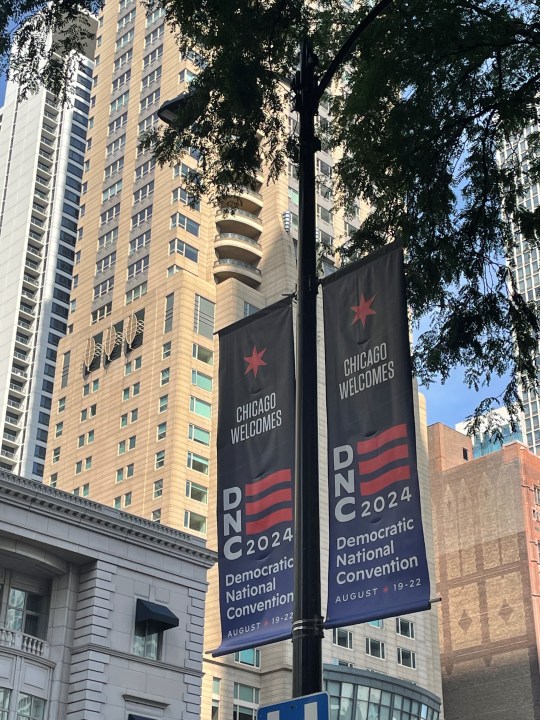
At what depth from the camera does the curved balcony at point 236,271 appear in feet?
314

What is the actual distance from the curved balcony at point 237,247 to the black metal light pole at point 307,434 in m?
83.4

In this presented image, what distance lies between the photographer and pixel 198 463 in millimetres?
84625

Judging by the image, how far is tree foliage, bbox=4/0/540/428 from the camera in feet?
56.2

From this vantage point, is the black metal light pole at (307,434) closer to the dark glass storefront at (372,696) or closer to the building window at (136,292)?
the dark glass storefront at (372,696)

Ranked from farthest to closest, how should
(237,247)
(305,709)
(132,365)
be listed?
1. (237,247)
2. (132,365)
3. (305,709)

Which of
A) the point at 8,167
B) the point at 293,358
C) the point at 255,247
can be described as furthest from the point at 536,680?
the point at 293,358

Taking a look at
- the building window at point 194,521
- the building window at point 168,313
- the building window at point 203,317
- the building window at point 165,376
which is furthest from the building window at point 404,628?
the building window at point 168,313

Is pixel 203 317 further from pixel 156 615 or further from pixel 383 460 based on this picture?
pixel 383 460

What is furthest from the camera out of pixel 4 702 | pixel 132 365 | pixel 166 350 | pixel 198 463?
pixel 132 365

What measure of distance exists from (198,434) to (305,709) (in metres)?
76.8

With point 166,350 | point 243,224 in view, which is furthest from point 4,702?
point 243,224

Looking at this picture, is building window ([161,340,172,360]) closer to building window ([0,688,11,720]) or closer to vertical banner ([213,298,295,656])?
building window ([0,688,11,720])

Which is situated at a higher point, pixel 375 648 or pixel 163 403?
pixel 163 403

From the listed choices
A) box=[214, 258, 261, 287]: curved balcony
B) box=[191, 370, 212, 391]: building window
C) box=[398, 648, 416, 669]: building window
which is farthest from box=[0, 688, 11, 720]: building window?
box=[214, 258, 261, 287]: curved balcony
